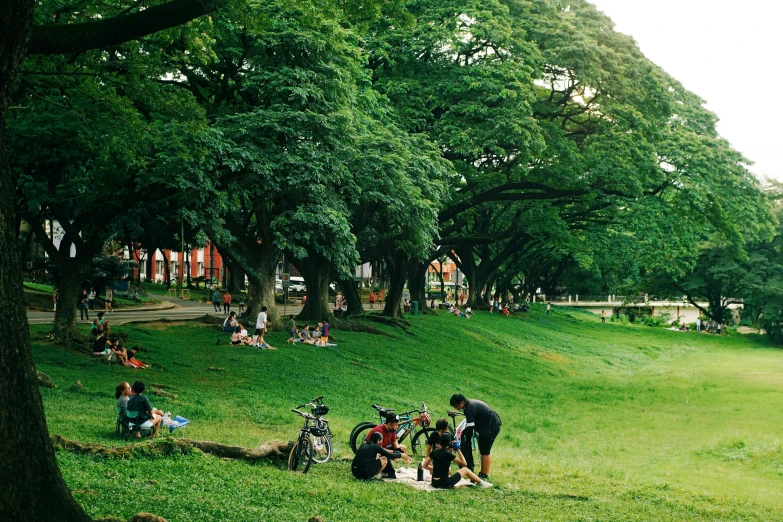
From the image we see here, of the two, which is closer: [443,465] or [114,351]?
[443,465]

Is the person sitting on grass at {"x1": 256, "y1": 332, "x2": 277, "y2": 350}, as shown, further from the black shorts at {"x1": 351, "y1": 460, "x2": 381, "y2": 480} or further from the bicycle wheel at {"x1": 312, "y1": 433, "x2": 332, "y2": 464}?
the black shorts at {"x1": 351, "y1": 460, "x2": 381, "y2": 480}

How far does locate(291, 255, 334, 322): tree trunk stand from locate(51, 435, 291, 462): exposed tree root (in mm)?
22551

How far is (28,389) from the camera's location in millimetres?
6934

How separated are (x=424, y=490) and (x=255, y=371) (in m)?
→ 12.1

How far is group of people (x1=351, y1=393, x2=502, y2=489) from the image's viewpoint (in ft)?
39.1

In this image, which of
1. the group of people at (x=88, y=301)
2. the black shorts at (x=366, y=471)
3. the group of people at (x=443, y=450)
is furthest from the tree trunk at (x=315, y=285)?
the black shorts at (x=366, y=471)

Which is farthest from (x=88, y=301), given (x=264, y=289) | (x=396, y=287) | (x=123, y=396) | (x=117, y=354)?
(x=123, y=396)

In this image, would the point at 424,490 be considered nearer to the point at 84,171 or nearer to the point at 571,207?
the point at 84,171

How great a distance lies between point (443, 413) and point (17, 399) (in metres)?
15.8

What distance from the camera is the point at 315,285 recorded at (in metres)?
35.0

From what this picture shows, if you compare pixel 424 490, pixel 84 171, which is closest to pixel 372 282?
pixel 84 171

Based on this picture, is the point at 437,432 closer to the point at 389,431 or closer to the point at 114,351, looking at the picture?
the point at 389,431

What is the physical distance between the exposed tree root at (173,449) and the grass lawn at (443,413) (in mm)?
216

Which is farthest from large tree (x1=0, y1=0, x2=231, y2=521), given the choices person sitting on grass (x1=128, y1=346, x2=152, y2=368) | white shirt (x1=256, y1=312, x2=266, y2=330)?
white shirt (x1=256, y1=312, x2=266, y2=330)
